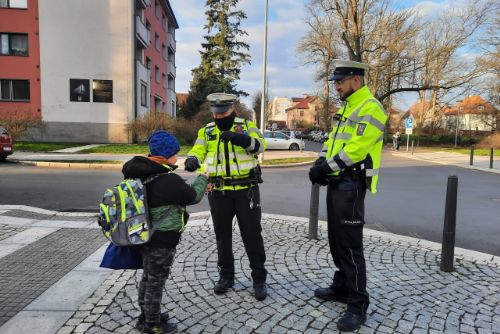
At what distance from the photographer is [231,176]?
3.38 m

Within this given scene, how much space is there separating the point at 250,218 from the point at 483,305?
2.19 metres

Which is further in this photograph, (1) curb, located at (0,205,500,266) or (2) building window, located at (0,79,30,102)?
(2) building window, located at (0,79,30,102)

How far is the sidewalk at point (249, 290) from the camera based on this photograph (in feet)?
9.97

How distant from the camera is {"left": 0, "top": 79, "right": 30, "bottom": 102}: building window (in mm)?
25562

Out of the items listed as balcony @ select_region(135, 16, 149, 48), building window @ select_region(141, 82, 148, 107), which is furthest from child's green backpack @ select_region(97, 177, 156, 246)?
building window @ select_region(141, 82, 148, 107)

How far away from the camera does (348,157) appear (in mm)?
2855

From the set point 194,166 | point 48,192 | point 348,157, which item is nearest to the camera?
point 348,157

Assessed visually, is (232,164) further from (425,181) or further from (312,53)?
(312,53)

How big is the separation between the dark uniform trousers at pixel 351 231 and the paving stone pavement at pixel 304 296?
0.25 m

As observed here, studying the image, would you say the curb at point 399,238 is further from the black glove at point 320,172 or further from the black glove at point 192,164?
the black glove at point 192,164

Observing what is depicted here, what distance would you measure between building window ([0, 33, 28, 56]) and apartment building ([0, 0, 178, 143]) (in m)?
0.09

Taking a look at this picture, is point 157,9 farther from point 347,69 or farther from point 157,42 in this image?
point 347,69

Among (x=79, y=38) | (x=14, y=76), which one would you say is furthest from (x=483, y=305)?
(x=14, y=76)

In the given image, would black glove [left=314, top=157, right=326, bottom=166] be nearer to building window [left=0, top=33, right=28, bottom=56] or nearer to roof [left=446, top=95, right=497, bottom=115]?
building window [left=0, top=33, right=28, bottom=56]
